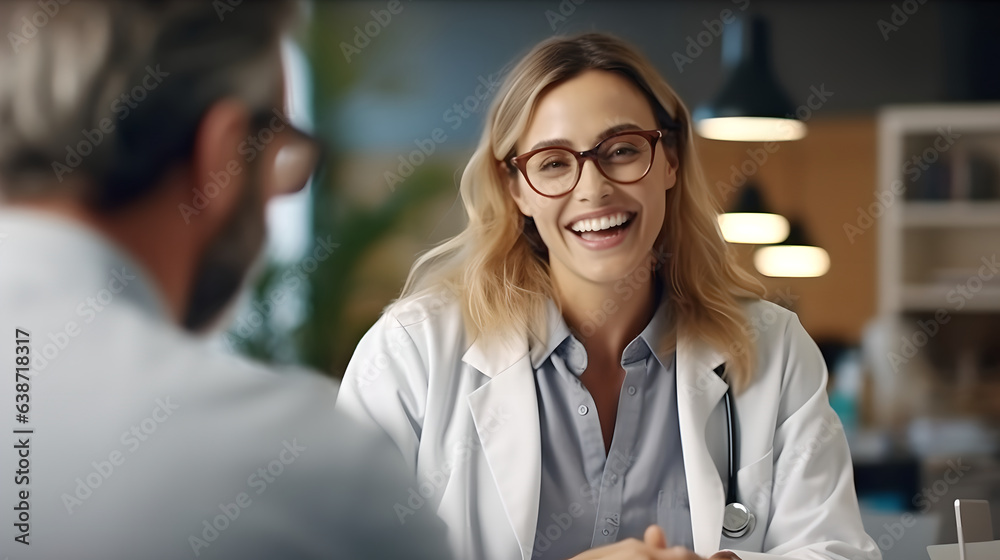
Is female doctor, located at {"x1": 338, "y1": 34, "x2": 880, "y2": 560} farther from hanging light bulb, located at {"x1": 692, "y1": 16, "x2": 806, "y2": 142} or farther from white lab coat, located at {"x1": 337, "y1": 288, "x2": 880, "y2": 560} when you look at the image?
hanging light bulb, located at {"x1": 692, "y1": 16, "x2": 806, "y2": 142}

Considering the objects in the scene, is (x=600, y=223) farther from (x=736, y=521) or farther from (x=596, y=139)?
(x=736, y=521)

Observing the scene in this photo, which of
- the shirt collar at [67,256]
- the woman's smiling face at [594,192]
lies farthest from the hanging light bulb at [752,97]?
the shirt collar at [67,256]

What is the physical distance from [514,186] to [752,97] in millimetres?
534

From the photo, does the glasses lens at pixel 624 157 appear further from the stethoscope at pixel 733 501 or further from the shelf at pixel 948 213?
the shelf at pixel 948 213

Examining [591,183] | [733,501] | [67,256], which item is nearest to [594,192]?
[591,183]

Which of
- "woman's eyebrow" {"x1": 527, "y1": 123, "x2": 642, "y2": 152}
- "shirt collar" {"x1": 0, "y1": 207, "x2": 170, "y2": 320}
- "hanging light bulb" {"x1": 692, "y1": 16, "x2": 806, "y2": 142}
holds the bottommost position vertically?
"shirt collar" {"x1": 0, "y1": 207, "x2": 170, "y2": 320}

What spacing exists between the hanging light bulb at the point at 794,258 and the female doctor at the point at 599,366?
8 cm

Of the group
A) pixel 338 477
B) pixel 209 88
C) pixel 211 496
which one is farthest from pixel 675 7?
pixel 211 496

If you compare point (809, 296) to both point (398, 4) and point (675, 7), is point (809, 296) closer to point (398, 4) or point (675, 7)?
point (675, 7)

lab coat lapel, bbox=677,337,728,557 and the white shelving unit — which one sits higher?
the white shelving unit

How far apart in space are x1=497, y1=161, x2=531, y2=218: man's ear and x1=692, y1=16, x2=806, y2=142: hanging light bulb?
0.42m

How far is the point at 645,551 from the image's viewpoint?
143cm

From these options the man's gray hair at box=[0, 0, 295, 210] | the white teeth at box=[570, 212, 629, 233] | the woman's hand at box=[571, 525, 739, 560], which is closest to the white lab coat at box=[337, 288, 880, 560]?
the woman's hand at box=[571, 525, 739, 560]

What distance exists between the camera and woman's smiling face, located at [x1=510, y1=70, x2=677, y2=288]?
156 centimetres
